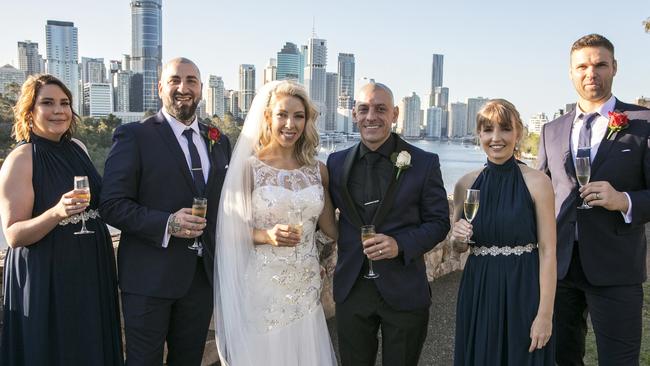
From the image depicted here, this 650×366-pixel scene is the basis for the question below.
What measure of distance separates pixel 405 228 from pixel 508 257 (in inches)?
27.1

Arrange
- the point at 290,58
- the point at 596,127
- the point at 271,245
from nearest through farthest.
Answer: the point at 271,245 → the point at 596,127 → the point at 290,58

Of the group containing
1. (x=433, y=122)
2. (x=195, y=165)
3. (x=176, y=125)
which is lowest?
(x=195, y=165)

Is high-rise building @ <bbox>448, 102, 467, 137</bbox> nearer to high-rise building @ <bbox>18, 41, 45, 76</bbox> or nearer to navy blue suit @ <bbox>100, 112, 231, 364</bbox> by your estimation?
navy blue suit @ <bbox>100, 112, 231, 364</bbox>

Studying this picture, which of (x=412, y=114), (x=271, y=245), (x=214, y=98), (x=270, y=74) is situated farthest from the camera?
(x=214, y=98)

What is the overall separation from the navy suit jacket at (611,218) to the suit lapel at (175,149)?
2687 millimetres

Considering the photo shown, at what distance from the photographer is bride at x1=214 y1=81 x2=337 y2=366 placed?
364cm

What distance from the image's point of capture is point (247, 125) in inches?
153

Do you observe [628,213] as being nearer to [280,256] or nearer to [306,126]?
[306,126]

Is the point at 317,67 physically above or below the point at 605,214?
above

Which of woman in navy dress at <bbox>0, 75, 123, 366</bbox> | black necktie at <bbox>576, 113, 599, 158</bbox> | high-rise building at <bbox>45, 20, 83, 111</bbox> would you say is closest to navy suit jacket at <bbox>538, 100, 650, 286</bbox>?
black necktie at <bbox>576, 113, 599, 158</bbox>

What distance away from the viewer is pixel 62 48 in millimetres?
157375

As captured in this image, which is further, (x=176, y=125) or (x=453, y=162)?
(x=453, y=162)

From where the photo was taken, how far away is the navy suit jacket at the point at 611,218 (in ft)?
12.4

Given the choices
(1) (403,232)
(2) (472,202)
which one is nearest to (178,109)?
(1) (403,232)
